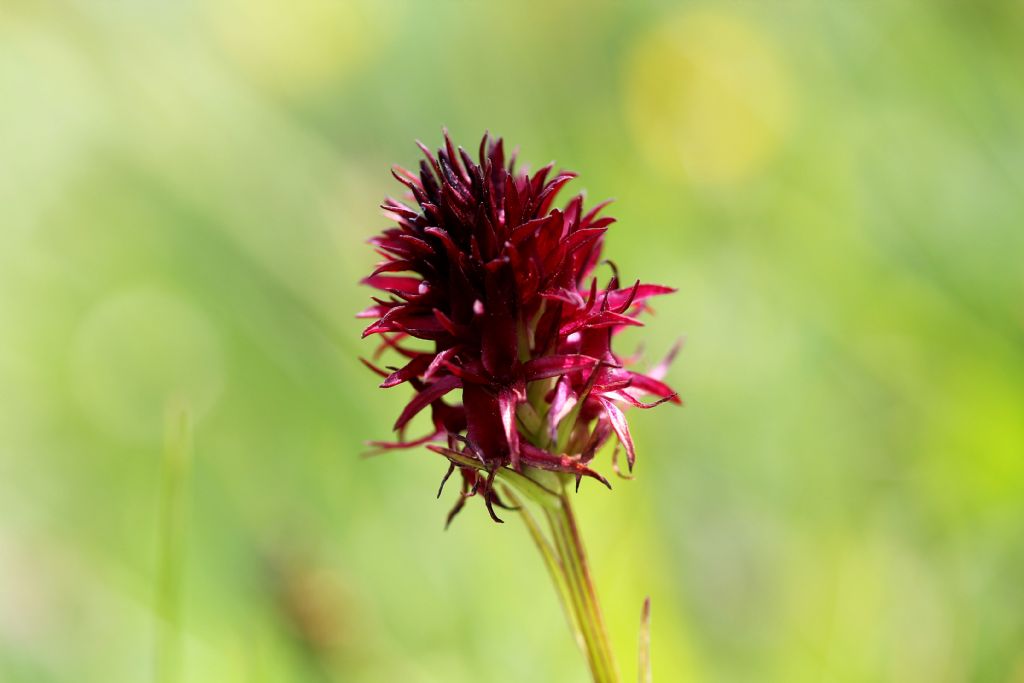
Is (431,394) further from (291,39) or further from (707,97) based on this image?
(291,39)

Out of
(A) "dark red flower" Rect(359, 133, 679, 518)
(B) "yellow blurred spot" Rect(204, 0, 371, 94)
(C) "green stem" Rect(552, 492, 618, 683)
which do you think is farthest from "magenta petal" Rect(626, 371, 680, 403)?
(B) "yellow blurred spot" Rect(204, 0, 371, 94)

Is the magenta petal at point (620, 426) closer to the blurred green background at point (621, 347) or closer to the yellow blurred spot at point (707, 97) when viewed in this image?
the blurred green background at point (621, 347)

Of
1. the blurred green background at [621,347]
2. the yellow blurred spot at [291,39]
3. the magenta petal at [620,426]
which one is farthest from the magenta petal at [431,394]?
the yellow blurred spot at [291,39]

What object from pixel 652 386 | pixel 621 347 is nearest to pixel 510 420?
pixel 652 386

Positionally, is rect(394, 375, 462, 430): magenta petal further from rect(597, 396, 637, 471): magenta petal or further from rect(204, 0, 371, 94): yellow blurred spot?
rect(204, 0, 371, 94): yellow blurred spot

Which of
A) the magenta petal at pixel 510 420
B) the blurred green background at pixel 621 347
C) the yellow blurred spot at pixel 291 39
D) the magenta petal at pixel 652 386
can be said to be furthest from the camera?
the yellow blurred spot at pixel 291 39
